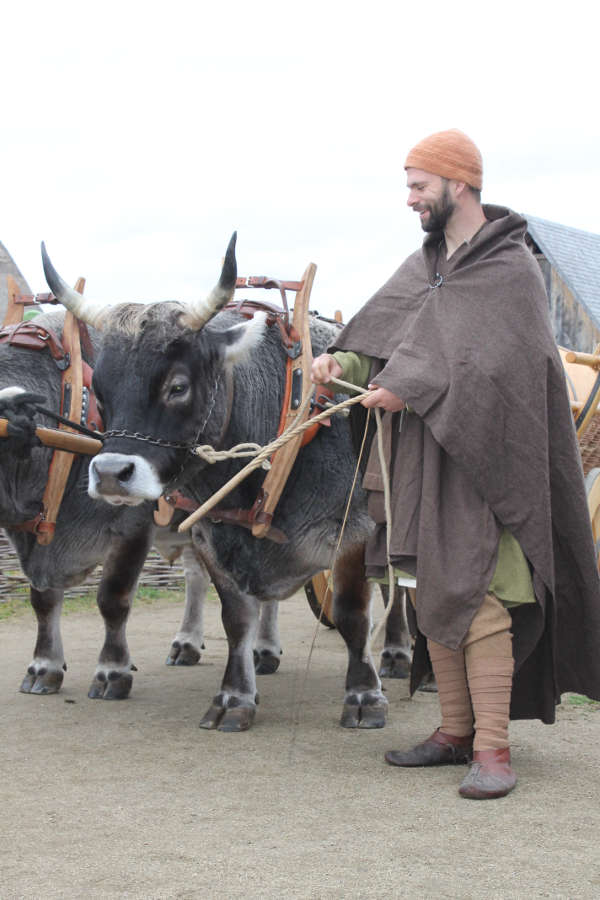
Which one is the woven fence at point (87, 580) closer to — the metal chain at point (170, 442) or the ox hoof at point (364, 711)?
the ox hoof at point (364, 711)

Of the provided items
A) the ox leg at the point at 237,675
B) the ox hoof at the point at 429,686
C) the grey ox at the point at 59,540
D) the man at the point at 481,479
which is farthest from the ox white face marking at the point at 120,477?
the ox hoof at the point at 429,686

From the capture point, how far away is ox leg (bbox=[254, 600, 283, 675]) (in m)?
5.86

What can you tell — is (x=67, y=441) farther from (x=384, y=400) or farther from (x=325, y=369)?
(x=384, y=400)

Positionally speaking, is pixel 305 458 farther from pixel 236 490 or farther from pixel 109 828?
pixel 109 828

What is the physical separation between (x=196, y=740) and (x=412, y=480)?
4.79 feet

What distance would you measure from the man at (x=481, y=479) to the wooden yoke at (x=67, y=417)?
1.46 m

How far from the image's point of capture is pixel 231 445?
4246 millimetres

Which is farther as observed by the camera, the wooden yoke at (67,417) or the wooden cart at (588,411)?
the wooden cart at (588,411)

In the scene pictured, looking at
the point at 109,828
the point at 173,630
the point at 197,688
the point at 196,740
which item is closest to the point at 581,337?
the point at 173,630

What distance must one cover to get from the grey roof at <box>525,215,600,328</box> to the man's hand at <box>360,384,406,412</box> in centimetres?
1277

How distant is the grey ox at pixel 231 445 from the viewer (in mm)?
3787

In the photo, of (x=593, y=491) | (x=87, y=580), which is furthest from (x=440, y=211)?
(x=87, y=580)

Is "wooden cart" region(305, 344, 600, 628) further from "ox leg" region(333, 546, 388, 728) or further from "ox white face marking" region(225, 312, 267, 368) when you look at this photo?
"ox white face marking" region(225, 312, 267, 368)

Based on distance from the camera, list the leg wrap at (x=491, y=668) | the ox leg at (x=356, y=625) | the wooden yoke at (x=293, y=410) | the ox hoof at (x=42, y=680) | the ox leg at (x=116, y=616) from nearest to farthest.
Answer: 1. the leg wrap at (x=491, y=668)
2. the wooden yoke at (x=293, y=410)
3. the ox leg at (x=356, y=625)
4. the ox leg at (x=116, y=616)
5. the ox hoof at (x=42, y=680)
